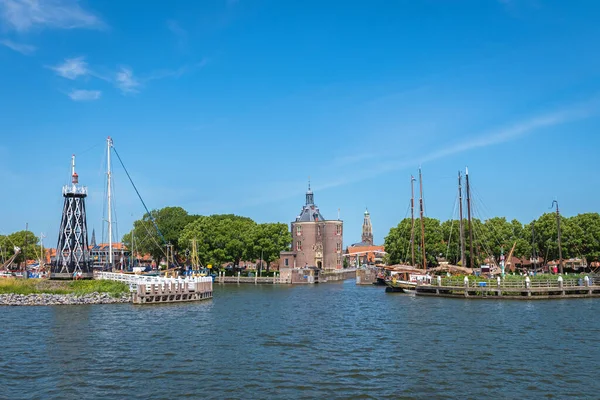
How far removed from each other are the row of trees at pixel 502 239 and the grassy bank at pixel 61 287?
56427mm

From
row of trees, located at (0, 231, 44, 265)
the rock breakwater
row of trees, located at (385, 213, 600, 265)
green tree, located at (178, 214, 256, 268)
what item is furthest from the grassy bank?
row of trees, located at (0, 231, 44, 265)

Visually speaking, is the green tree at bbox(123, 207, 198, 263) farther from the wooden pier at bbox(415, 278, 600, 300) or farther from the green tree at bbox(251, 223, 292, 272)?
the wooden pier at bbox(415, 278, 600, 300)

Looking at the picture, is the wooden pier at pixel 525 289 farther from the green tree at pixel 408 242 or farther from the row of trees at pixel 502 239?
the green tree at pixel 408 242

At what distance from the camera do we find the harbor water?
2380 cm

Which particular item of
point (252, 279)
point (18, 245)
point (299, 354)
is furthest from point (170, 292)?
point (18, 245)

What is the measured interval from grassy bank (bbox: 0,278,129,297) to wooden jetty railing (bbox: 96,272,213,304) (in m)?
1.56

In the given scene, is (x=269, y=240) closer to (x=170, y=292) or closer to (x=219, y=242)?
(x=219, y=242)

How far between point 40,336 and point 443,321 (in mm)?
30855

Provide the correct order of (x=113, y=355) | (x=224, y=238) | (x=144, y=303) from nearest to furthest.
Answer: (x=113, y=355)
(x=144, y=303)
(x=224, y=238)

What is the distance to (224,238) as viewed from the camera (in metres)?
118

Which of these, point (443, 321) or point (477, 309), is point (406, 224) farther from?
point (443, 321)

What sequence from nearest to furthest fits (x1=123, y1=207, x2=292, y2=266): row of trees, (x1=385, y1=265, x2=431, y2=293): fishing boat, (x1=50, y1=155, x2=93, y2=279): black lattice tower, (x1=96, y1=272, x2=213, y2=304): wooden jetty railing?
(x1=96, y1=272, x2=213, y2=304): wooden jetty railing, (x1=50, y1=155, x2=93, y2=279): black lattice tower, (x1=385, y1=265, x2=431, y2=293): fishing boat, (x1=123, y1=207, x2=292, y2=266): row of trees

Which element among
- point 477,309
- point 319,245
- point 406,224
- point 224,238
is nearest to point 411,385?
point 477,309

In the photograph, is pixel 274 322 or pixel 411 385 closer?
pixel 411 385
